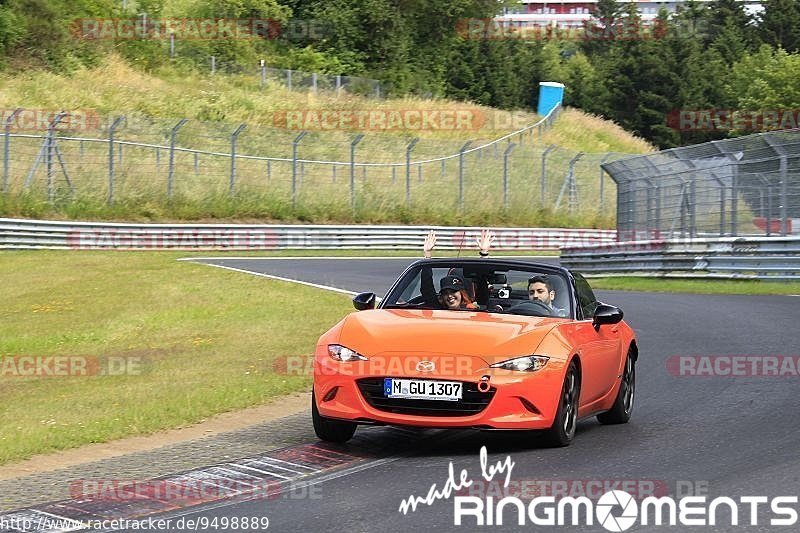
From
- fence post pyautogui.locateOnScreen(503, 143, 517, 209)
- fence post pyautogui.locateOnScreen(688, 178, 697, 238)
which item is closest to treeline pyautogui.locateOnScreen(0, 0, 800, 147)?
fence post pyautogui.locateOnScreen(503, 143, 517, 209)

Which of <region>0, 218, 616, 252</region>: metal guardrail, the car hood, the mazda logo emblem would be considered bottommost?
<region>0, 218, 616, 252</region>: metal guardrail

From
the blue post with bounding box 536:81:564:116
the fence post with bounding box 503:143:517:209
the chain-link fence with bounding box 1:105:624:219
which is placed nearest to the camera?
the chain-link fence with bounding box 1:105:624:219

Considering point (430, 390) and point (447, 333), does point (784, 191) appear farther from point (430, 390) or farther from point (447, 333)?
point (430, 390)

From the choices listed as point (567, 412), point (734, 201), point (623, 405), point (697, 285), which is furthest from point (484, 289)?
point (734, 201)

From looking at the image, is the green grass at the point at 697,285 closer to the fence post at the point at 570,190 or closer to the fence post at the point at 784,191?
the fence post at the point at 784,191

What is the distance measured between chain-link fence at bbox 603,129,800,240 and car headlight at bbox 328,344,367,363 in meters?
17.9

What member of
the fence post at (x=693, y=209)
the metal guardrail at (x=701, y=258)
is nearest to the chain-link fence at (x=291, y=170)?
the metal guardrail at (x=701, y=258)

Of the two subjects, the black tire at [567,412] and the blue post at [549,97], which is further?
the blue post at [549,97]

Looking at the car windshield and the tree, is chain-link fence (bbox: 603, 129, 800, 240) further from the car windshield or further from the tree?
the tree

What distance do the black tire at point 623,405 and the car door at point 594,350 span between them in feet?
0.55

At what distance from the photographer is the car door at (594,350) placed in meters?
9.59

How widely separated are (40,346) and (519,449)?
9.68 m

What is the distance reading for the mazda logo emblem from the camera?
8.62 meters

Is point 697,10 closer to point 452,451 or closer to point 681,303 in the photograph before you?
point 681,303
